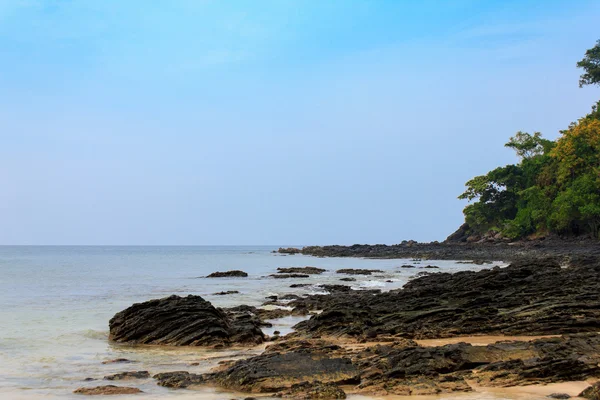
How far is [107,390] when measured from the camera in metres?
9.30

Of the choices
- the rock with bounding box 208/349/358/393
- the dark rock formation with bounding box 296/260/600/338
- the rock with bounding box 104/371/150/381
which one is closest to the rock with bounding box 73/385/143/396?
the rock with bounding box 104/371/150/381

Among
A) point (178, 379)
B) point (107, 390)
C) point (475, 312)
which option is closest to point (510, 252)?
point (475, 312)

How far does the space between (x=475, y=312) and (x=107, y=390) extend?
372 inches

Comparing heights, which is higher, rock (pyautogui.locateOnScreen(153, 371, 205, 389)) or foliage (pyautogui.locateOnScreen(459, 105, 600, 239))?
foliage (pyautogui.locateOnScreen(459, 105, 600, 239))

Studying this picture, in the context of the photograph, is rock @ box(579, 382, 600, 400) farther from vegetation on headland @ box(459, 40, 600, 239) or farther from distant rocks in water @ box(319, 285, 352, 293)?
vegetation on headland @ box(459, 40, 600, 239)

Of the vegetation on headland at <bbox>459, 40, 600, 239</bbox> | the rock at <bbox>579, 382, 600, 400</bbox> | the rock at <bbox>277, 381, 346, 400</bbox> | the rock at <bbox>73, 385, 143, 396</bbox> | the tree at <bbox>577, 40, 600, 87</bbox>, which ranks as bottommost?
the rock at <bbox>73, 385, 143, 396</bbox>

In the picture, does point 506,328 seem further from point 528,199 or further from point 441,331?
point 528,199

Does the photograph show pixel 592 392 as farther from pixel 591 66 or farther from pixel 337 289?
pixel 591 66

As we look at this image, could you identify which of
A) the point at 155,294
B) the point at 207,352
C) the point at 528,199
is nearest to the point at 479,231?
the point at 528,199

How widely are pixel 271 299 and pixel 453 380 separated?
16.8 meters

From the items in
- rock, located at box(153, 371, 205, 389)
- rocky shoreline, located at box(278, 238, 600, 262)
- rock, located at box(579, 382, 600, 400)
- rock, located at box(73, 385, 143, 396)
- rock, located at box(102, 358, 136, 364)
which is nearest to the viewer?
rock, located at box(579, 382, 600, 400)

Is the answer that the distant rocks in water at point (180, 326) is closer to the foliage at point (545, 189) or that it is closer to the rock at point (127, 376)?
the rock at point (127, 376)

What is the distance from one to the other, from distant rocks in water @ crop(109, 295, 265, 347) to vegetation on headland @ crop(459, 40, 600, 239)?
53.2m

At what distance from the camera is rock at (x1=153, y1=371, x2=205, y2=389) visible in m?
9.55
